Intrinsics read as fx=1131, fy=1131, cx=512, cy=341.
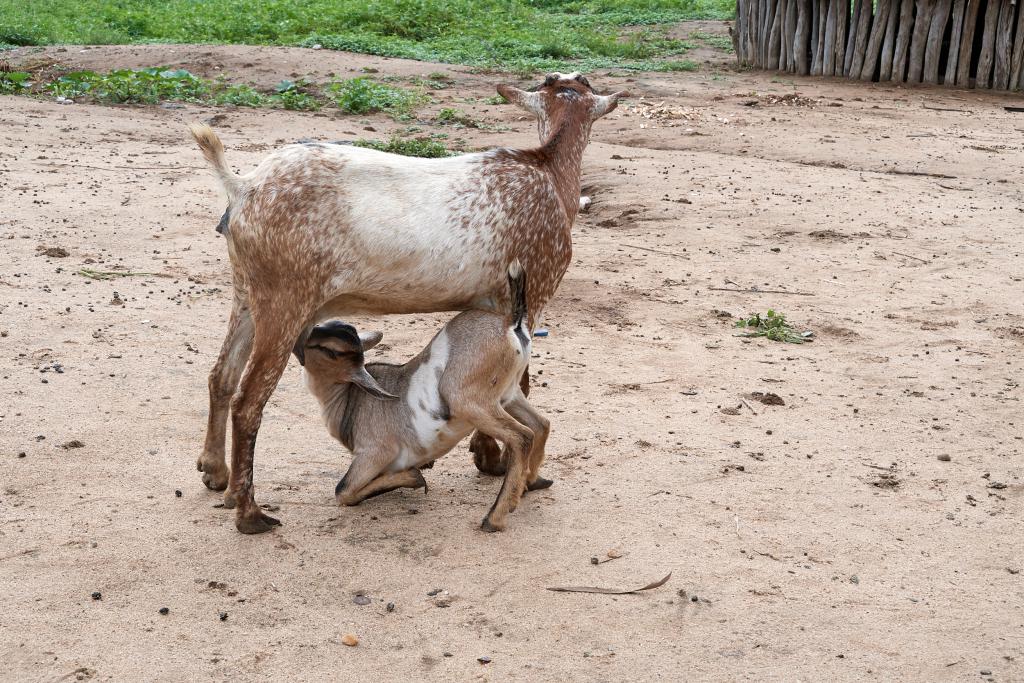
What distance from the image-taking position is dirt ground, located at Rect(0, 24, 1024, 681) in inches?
143

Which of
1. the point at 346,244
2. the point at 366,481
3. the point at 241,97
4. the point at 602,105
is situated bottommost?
the point at 366,481

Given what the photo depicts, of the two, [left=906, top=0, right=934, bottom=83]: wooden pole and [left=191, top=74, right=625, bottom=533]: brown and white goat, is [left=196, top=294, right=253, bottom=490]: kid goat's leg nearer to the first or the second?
[left=191, top=74, right=625, bottom=533]: brown and white goat

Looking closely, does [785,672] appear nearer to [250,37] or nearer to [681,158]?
[681,158]

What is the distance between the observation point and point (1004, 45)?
14.6 metres

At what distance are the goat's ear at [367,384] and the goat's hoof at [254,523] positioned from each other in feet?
2.04

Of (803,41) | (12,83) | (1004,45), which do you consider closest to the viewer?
(12,83)

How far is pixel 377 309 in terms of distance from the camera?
171 inches

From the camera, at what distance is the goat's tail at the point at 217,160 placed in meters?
4.15

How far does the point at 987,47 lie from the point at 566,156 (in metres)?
11.7

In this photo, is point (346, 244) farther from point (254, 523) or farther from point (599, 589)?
point (599, 589)

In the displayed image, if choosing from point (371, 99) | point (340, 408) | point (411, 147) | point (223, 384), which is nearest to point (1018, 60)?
point (371, 99)

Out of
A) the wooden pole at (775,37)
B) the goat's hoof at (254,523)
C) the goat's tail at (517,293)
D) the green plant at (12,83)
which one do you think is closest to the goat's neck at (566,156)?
the goat's tail at (517,293)

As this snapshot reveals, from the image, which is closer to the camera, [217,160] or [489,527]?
[217,160]

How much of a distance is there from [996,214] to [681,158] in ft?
9.51
